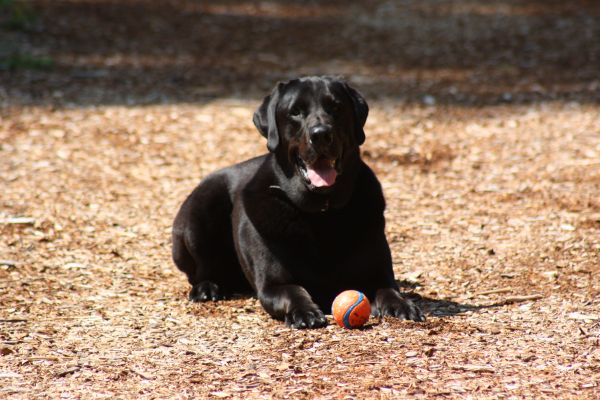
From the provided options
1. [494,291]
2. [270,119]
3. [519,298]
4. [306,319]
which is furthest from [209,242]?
[519,298]

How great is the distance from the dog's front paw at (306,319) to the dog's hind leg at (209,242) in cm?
102

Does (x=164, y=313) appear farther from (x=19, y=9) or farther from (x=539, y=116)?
(x=19, y=9)

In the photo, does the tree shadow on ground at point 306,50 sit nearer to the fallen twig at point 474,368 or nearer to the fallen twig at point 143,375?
the fallen twig at point 143,375

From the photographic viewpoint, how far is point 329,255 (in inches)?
210

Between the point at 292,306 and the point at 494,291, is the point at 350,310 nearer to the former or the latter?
the point at 292,306

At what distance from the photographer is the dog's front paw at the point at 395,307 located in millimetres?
5012

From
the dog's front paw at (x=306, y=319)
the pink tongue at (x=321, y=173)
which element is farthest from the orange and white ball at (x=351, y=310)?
the pink tongue at (x=321, y=173)

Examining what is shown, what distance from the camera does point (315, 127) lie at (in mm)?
5148

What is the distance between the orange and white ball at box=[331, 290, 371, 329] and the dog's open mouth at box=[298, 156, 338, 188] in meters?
0.65

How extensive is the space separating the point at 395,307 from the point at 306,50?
32.2 ft

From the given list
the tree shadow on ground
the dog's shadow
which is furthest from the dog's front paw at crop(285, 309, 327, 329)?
the tree shadow on ground

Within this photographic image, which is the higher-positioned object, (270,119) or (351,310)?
(270,119)

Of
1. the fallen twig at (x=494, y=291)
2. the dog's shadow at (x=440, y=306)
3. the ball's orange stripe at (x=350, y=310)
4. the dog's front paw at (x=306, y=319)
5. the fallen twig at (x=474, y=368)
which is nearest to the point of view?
the fallen twig at (x=474, y=368)

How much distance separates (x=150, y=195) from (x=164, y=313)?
9.96 ft
